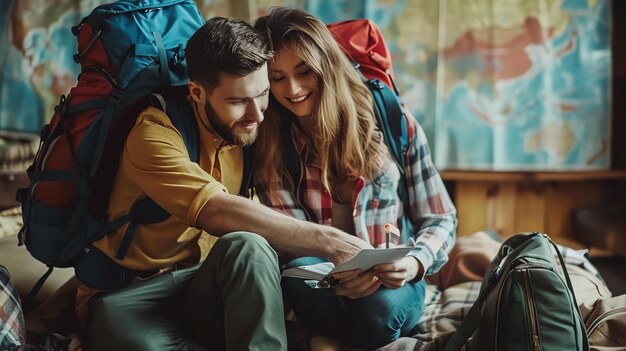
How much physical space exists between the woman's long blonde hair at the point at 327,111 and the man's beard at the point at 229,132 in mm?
115

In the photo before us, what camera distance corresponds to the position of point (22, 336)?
5.13ft

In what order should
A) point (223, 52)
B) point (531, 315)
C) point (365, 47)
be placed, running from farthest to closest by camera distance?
point (365, 47), point (223, 52), point (531, 315)

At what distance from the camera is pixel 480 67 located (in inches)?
A: 105

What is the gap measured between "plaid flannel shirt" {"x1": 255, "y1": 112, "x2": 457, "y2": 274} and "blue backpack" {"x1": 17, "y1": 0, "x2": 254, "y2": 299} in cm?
27

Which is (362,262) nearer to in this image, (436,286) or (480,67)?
(436,286)

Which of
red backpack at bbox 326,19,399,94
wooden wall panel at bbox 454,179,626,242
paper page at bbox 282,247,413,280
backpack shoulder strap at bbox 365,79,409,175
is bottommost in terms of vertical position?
wooden wall panel at bbox 454,179,626,242

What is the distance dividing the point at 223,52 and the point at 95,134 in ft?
1.06

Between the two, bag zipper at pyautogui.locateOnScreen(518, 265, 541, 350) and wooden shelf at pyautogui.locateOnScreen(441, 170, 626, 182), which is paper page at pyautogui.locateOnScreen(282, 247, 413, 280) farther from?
wooden shelf at pyautogui.locateOnScreen(441, 170, 626, 182)

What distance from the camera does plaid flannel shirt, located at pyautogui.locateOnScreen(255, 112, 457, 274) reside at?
1.73 m

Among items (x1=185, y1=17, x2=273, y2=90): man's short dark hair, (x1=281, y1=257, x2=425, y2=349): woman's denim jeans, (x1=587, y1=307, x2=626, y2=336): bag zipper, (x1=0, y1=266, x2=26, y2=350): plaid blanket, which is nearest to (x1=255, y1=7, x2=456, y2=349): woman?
(x1=281, y1=257, x2=425, y2=349): woman's denim jeans

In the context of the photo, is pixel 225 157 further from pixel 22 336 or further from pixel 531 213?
pixel 531 213

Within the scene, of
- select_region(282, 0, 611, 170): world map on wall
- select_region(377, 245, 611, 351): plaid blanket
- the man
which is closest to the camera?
the man

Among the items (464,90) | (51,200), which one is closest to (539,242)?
(51,200)

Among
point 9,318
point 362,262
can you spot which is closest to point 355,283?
point 362,262
